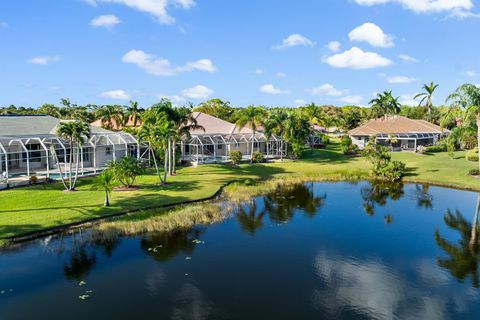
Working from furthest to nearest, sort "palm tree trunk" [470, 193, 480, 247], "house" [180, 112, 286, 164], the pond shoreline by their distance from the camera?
"house" [180, 112, 286, 164] < "palm tree trunk" [470, 193, 480, 247] < the pond shoreline

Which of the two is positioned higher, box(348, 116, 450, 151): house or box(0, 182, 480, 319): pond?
box(348, 116, 450, 151): house

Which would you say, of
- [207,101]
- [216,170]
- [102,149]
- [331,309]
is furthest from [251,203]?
[207,101]

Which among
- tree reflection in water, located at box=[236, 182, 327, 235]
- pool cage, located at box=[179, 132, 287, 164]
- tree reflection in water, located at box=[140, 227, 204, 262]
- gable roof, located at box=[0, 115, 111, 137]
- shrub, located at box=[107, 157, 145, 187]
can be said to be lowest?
tree reflection in water, located at box=[140, 227, 204, 262]

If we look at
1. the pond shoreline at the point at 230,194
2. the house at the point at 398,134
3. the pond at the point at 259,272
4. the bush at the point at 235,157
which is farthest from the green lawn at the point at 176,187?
the house at the point at 398,134

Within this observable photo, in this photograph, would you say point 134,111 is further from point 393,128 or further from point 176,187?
point 393,128

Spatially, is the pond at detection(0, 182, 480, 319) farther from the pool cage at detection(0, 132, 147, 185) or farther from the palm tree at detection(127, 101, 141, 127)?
the palm tree at detection(127, 101, 141, 127)

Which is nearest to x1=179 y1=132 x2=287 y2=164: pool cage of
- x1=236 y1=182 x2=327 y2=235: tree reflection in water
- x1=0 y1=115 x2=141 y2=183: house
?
x1=0 y1=115 x2=141 y2=183: house
